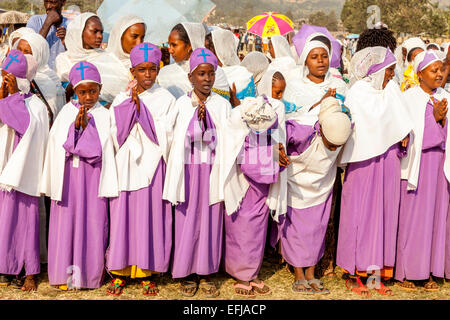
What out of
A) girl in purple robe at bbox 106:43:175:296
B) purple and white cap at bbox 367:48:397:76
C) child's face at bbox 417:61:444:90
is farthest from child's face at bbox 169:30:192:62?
child's face at bbox 417:61:444:90

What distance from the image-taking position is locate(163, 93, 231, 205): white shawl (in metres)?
4.69

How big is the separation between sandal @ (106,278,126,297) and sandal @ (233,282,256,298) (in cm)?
105

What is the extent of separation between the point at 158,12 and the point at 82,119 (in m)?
3.43

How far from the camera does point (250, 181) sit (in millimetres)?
4867

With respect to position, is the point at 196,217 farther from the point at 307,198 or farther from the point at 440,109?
the point at 440,109

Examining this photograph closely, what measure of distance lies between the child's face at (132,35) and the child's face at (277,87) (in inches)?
58.4

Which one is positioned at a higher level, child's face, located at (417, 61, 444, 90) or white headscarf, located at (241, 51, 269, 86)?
white headscarf, located at (241, 51, 269, 86)

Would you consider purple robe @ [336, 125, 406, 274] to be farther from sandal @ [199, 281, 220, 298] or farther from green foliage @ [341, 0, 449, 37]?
green foliage @ [341, 0, 449, 37]

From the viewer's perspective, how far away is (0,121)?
4746mm

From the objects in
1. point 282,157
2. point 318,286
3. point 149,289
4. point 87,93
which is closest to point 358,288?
point 318,286

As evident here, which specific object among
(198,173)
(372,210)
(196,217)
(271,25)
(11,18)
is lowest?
(196,217)

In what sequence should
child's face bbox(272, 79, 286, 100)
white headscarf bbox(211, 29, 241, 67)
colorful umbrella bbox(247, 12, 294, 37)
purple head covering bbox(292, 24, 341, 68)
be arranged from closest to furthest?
child's face bbox(272, 79, 286, 100), white headscarf bbox(211, 29, 241, 67), purple head covering bbox(292, 24, 341, 68), colorful umbrella bbox(247, 12, 294, 37)

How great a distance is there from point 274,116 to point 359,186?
1.11 meters

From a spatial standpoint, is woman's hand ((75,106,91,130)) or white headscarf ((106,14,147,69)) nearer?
woman's hand ((75,106,91,130))
